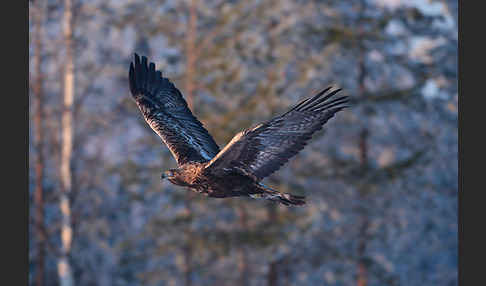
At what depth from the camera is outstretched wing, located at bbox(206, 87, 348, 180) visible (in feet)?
15.5

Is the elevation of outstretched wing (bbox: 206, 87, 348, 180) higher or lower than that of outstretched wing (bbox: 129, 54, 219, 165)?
lower

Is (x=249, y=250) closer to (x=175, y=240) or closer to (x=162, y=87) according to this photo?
(x=175, y=240)

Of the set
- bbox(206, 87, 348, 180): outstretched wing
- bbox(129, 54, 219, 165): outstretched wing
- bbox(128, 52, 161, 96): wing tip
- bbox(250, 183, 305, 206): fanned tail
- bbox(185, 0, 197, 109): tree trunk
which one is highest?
bbox(185, 0, 197, 109): tree trunk

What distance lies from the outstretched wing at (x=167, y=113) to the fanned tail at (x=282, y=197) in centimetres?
111

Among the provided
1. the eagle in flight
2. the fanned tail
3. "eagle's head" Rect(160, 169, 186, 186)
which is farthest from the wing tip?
the fanned tail

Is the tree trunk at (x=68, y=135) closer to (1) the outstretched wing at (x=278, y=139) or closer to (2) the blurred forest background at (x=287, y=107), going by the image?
(2) the blurred forest background at (x=287, y=107)

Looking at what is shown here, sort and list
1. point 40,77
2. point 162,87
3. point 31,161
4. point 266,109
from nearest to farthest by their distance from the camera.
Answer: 1. point 162,87
2. point 40,77
3. point 266,109
4. point 31,161

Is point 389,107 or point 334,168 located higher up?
point 389,107

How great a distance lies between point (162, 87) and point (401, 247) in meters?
10.0

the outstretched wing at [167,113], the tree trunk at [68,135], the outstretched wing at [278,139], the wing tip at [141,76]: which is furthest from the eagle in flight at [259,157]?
the tree trunk at [68,135]

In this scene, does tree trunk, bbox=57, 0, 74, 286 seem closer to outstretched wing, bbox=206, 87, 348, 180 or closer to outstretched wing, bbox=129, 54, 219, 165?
outstretched wing, bbox=129, 54, 219, 165

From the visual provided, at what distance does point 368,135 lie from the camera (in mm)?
11898

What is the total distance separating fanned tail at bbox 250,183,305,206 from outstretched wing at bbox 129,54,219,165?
1.11 m

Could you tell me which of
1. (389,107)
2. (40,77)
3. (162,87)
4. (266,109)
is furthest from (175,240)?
(162,87)
